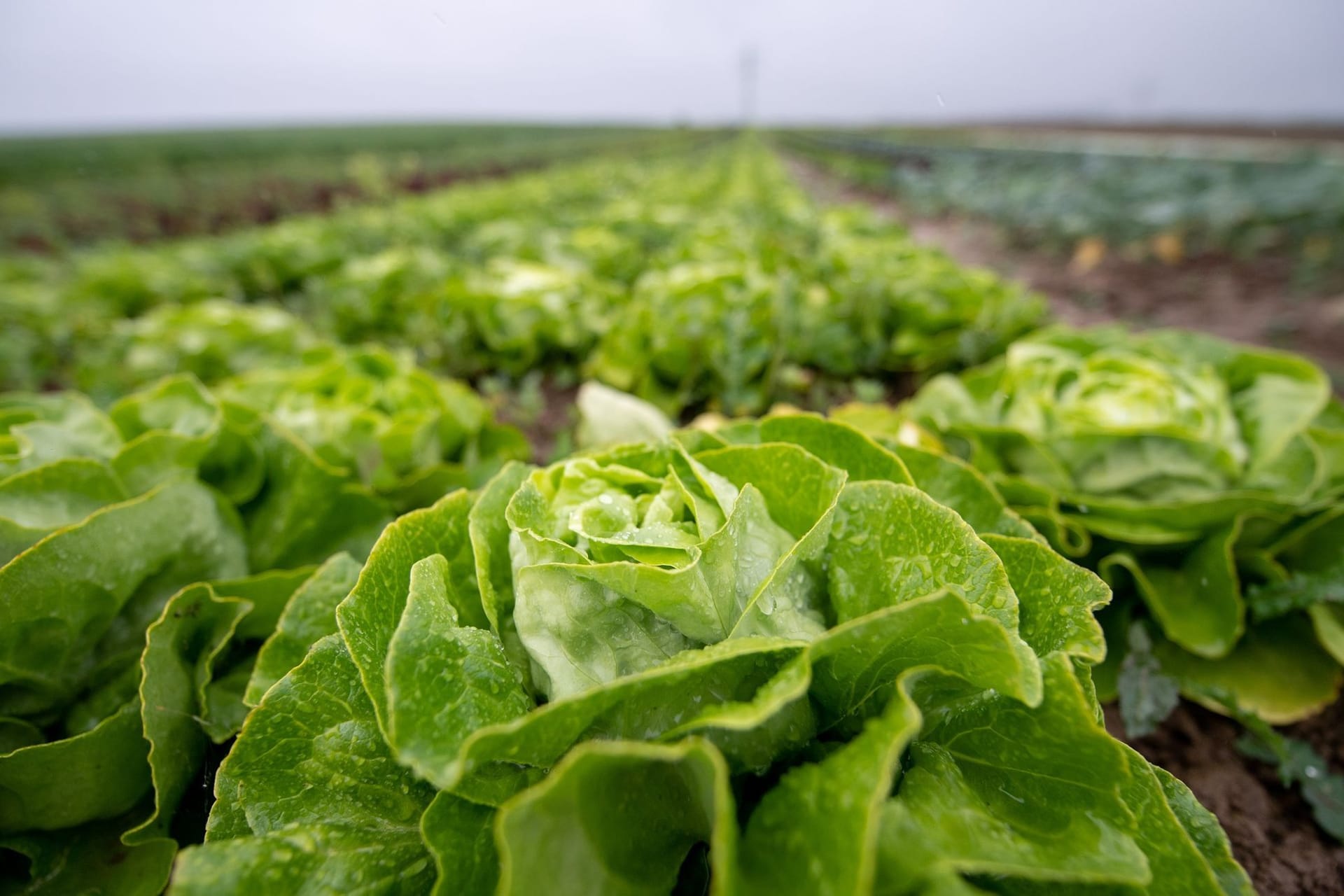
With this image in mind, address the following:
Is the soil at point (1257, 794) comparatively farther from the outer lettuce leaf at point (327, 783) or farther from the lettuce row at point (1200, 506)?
the outer lettuce leaf at point (327, 783)

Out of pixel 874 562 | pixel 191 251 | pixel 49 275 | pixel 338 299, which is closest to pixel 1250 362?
pixel 874 562

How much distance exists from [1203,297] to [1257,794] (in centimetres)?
738

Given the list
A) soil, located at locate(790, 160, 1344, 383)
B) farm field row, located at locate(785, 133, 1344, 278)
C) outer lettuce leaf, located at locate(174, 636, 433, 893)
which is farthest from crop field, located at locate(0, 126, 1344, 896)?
farm field row, located at locate(785, 133, 1344, 278)

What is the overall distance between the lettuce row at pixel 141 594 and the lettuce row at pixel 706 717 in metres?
0.37

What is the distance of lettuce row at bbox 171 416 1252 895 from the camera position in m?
0.81

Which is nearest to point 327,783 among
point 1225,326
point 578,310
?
point 578,310

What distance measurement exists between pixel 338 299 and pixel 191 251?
3689mm

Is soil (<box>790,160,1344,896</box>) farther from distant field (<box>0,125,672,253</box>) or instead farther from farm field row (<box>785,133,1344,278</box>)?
distant field (<box>0,125,672,253</box>)

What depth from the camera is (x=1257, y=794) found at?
6.12 feet

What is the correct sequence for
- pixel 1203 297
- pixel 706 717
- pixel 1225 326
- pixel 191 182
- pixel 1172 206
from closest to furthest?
pixel 706 717 → pixel 1225 326 → pixel 1203 297 → pixel 1172 206 → pixel 191 182

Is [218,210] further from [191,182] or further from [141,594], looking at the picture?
[141,594]

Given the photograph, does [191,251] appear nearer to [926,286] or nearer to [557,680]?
[926,286]

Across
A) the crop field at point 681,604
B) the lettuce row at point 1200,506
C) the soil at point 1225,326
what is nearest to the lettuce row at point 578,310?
the crop field at point 681,604

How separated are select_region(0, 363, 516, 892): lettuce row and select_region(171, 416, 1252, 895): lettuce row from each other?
37 centimetres
